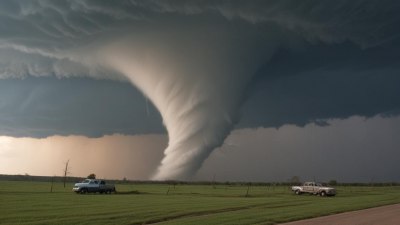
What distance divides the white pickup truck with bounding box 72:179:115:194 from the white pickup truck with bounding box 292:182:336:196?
1128 inches

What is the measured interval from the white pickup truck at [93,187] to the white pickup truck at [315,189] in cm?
2865

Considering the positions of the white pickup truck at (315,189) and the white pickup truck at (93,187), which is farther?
the white pickup truck at (315,189)

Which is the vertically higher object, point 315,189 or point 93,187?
point 315,189

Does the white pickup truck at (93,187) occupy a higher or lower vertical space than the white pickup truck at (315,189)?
lower

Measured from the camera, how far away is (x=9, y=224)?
2434 cm

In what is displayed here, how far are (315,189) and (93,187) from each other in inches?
1266

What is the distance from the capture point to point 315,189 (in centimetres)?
7550

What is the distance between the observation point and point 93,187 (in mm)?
68938

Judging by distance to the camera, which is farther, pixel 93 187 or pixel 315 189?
pixel 315 189

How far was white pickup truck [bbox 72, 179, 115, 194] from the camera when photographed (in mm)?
67250

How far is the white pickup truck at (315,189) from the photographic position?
72.3 metres

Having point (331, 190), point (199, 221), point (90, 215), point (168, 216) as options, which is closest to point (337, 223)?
point (199, 221)

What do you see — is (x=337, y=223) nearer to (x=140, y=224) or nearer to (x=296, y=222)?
(x=296, y=222)

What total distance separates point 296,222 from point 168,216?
7.81m
